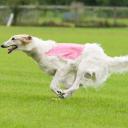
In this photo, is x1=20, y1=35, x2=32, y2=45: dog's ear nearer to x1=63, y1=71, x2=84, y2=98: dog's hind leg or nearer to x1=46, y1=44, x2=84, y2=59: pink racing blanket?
x1=46, y1=44, x2=84, y2=59: pink racing blanket

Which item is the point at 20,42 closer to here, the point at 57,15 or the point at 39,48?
the point at 39,48

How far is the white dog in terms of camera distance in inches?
579

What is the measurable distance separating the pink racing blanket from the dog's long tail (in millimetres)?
699

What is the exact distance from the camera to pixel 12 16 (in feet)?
214

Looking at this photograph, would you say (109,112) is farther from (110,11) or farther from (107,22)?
(110,11)

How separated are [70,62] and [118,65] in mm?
1018

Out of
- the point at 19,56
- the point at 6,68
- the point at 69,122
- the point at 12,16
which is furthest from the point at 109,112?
the point at 12,16

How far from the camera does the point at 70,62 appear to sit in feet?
48.8

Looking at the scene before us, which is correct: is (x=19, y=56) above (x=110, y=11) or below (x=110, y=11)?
above

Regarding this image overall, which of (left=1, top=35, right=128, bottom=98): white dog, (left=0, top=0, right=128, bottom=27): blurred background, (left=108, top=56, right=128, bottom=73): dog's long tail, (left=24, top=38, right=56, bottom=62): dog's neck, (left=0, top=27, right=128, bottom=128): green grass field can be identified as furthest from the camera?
(left=0, top=0, right=128, bottom=27): blurred background

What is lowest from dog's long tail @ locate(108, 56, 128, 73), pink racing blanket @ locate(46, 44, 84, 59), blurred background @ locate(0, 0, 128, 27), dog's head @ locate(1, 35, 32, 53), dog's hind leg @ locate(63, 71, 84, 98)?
blurred background @ locate(0, 0, 128, 27)

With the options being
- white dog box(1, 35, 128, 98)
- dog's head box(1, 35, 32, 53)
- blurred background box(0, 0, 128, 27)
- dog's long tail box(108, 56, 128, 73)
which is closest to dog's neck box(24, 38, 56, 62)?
white dog box(1, 35, 128, 98)

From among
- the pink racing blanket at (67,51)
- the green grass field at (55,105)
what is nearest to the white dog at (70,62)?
the pink racing blanket at (67,51)

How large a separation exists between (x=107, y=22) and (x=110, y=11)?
858cm
